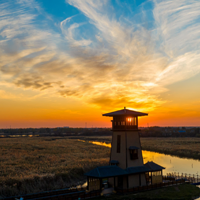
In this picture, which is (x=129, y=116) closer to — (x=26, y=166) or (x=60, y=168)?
(x=60, y=168)

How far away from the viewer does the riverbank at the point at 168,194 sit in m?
22.8

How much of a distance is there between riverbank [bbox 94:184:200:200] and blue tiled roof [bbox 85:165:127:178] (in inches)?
89.2

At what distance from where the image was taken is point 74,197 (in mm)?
21859

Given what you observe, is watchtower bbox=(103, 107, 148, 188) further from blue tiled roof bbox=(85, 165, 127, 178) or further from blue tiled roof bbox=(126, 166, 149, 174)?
blue tiled roof bbox=(85, 165, 127, 178)

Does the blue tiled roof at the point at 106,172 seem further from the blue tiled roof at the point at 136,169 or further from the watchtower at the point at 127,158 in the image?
the blue tiled roof at the point at 136,169

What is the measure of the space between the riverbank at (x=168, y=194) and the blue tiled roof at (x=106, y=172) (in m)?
2.26

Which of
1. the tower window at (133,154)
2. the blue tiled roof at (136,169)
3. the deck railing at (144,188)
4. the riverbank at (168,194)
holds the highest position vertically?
the tower window at (133,154)

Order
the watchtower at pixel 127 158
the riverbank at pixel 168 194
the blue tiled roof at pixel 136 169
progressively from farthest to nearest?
the blue tiled roof at pixel 136 169 < the watchtower at pixel 127 158 < the riverbank at pixel 168 194

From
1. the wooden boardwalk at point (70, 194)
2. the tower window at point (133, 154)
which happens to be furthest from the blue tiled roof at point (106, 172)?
the tower window at point (133, 154)

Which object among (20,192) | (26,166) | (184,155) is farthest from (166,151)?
(20,192)

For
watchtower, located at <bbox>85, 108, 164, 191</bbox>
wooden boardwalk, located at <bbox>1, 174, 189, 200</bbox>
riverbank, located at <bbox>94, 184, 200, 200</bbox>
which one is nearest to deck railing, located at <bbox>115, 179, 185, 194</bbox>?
wooden boardwalk, located at <bbox>1, 174, 189, 200</bbox>

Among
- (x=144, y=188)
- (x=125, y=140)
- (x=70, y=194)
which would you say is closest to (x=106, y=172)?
(x=70, y=194)

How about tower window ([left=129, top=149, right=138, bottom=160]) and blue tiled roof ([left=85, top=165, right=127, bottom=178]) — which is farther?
tower window ([left=129, top=149, right=138, bottom=160])

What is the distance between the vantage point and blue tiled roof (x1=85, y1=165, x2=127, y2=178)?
23.9m
